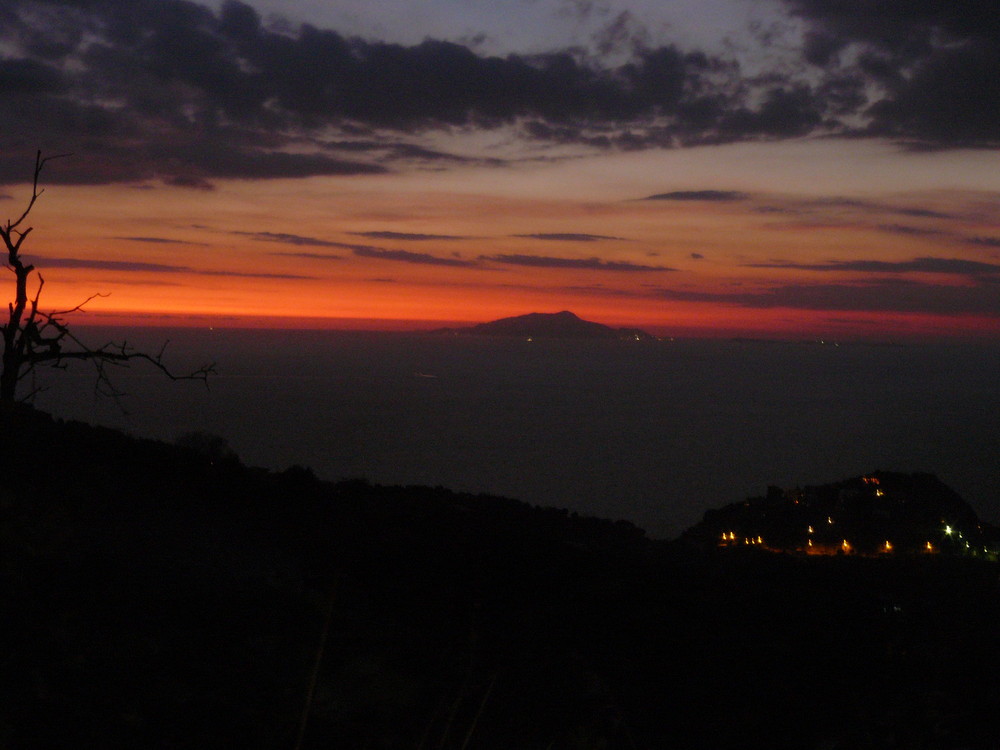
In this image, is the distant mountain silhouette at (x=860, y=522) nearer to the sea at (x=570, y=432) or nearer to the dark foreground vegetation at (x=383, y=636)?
the dark foreground vegetation at (x=383, y=636)

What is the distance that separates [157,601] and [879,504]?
36.3 m

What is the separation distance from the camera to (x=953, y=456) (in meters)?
99.1

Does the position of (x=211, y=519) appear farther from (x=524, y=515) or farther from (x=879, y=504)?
(x=879, y=504)

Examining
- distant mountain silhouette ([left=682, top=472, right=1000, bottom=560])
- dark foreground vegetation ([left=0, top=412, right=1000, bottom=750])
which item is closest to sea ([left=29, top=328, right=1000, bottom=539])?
distant mountain silhouette ([left=682, top=472, right=1000, bottom=560])

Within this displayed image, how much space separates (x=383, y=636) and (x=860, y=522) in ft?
102

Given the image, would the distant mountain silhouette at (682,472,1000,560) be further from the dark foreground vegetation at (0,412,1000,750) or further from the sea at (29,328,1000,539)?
the sea at (29,328,1000,539)

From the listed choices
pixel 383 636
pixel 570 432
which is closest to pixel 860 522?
pixel 383 636

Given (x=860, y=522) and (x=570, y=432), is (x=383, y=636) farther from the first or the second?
(x=570, y=432)

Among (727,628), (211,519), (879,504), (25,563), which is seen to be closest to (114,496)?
(211,519)

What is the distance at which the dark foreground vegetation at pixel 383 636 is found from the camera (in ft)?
18.3

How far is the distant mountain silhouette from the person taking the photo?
27891mm

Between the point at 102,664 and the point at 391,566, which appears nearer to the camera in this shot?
the point at 102,664

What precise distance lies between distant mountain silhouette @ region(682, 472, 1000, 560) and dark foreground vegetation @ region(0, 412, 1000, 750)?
16.8 meters

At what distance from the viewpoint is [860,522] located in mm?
33031
